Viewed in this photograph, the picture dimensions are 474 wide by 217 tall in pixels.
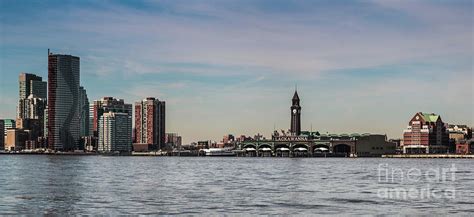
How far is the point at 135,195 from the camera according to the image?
67.1 m

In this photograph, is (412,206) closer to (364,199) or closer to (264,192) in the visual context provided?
(364,199)

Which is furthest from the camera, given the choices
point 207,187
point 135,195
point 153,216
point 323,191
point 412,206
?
point 207,187

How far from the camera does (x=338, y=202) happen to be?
59906 millimetres

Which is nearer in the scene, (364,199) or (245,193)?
(364,199)

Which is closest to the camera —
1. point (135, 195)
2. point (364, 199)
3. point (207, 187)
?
point (364, 199)

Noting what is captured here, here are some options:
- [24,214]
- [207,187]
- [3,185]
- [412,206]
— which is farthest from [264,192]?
[3,185]

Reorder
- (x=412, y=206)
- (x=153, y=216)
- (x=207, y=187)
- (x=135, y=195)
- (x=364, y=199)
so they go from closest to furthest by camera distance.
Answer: (x=153, y=216), (x=412, y=206), (x=364, y=199), (x=135, y=195), (x=207, y=187)

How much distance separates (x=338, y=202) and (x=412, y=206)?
20.7ft

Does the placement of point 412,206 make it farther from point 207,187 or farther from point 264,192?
point 207,187

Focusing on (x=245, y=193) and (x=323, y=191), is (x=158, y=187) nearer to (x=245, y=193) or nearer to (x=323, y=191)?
(x=245, y=193)

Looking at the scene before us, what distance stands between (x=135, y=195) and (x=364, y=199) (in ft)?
68.2

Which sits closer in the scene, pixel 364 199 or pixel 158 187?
pixel 364 199

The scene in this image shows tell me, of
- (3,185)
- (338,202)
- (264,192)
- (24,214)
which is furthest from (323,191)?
(3,185)

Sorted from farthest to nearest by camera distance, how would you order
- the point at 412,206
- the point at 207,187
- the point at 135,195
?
the point at 207,187
the point at 135,195
the point at 412,206
